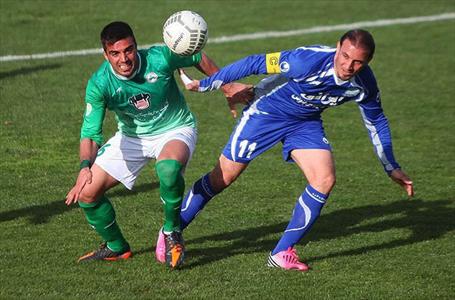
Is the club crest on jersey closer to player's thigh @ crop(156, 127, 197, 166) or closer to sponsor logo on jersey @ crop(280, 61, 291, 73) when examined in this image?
player's thigh @ crop(156, 127, 197, 166)

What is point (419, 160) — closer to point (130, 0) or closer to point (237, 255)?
point (237, 255)

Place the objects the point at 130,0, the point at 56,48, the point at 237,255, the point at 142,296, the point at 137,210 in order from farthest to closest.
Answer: the point at 130,0
the point at 56,48
the point at 137,210
the point at 237,255
the point at 142,296

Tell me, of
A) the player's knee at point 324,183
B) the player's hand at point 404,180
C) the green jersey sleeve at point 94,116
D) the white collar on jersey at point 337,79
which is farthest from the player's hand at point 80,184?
the player's hand at point 404,180

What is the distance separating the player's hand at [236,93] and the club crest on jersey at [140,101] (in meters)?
0.69

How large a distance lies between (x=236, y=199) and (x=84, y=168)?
339cm

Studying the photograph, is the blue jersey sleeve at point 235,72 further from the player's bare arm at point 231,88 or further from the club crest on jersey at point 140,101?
the club crest on jersey at point 140,101

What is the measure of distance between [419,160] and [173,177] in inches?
219

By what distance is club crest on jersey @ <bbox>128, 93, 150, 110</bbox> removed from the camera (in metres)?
8.81

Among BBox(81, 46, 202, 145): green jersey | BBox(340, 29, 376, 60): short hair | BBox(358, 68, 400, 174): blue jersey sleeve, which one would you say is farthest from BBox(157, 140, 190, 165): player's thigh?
BBox(340, 29, 376, 60): short hair

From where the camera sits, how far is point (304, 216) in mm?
8930

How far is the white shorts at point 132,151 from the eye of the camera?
8930 millimetres

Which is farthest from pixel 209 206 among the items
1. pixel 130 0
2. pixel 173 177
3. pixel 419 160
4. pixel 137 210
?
pixel 130 0

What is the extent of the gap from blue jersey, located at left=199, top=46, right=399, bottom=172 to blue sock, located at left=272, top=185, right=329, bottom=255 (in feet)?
2.38

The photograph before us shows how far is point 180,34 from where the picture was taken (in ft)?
28.4
